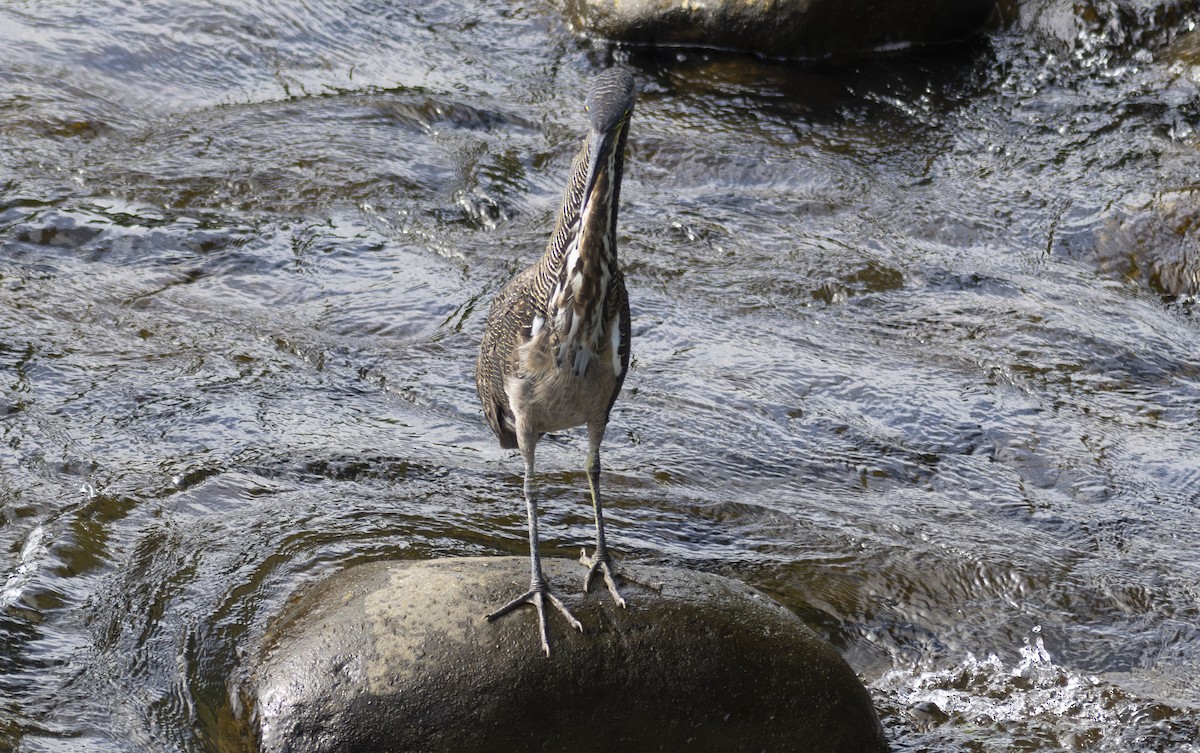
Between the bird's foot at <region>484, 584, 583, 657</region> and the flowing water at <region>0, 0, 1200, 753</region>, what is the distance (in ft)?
3.42

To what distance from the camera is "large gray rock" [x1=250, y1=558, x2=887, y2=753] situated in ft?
14.4

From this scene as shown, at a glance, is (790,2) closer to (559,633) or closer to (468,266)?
(468,266)

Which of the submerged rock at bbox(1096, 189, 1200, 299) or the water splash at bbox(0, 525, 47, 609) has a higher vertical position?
the submerged rock at bbox(1096, 189, 1200, 299)

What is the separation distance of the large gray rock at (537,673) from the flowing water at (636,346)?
1.22ft

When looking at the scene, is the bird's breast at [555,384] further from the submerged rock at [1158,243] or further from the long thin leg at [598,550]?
the submerged rock at [1158,243]

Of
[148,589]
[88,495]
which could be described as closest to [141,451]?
[88,495]

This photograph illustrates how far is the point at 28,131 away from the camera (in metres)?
9.21

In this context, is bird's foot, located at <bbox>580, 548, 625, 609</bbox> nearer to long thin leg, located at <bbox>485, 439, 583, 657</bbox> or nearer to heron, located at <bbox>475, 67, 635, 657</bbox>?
heron, located at <bbox>475, 67, 635, 657</bbox>

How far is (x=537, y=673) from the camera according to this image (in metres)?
4.45

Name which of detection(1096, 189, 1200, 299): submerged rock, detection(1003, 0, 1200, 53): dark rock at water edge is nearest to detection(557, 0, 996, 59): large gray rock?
detection(1003, 0, 1200, 53): dark rock at water edge

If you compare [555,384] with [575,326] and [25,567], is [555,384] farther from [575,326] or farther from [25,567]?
[25,567]

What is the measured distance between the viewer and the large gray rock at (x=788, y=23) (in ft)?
34.8

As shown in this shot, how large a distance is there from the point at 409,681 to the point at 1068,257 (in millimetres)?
5885

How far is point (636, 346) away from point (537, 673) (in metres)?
3.29
